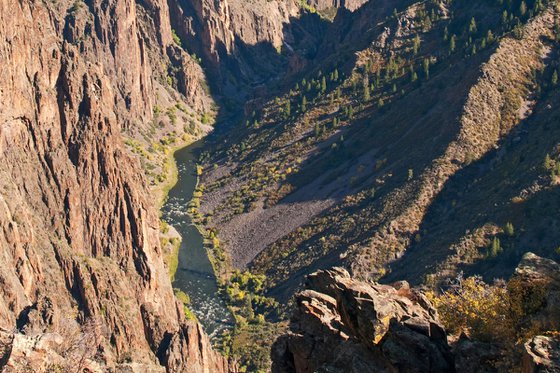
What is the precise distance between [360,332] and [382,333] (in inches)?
56.5

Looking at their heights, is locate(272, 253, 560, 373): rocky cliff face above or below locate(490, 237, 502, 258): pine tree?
above

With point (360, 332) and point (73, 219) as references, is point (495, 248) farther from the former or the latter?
point (360, 332)

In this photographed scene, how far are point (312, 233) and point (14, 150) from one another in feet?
237

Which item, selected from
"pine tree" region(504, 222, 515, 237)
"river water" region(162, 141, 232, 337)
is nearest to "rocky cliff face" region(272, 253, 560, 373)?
"pine tree" region(504, 222, 515, 237)

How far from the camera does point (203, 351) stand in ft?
385

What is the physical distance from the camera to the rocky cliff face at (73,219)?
111 meters

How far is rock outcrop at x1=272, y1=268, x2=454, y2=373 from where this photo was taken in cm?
3912

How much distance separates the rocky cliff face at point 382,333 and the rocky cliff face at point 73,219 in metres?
60.2

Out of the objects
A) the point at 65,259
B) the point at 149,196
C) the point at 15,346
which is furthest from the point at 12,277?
the point at 15,346

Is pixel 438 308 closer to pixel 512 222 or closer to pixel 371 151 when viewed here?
pixel 512 222

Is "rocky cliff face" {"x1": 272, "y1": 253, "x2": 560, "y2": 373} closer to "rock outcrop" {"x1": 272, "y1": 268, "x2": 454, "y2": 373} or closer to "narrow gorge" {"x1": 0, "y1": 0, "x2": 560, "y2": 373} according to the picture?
"rock outcrop" {"x1": 272, "y1": 268, "x2": 454, "y2": 373}

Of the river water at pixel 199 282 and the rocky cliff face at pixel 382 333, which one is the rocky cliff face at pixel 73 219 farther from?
the rocky cliff face at pixel 382 333

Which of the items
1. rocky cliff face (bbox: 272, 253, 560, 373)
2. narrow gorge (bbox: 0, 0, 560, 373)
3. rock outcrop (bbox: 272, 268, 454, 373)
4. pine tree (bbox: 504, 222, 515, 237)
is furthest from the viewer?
pine tree (bbox: 504, 222, 515, 237)

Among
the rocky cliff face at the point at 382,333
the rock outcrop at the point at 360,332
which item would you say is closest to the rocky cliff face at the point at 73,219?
the rock outcrop at the point at 360,332
